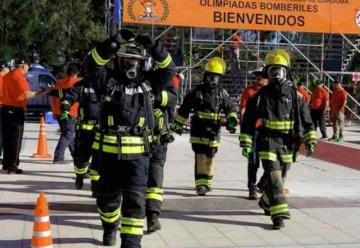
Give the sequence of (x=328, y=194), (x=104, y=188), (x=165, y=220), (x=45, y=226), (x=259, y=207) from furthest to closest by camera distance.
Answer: (x=328, y=194)
(x=259, y=207)
(x=165, y=220)
(x=104, y=188)
(x=45, y=226)

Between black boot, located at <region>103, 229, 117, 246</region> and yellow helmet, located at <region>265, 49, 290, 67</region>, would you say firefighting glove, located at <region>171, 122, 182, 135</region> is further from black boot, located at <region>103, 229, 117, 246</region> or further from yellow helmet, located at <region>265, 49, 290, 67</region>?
black boot, located at <region>103, 229, 117, 246</region>

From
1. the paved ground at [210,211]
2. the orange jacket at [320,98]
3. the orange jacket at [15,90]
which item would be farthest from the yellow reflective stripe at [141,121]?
the orange jacket at [320,98]

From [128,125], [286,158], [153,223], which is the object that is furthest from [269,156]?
[128,125]

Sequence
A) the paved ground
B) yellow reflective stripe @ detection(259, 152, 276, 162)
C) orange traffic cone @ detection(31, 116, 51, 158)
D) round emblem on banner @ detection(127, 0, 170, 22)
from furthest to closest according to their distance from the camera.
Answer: round emblem on banner @ detection(127, 0, 170, 22), orange traffic cone @ detection(31, 116, 51, 158), yellow reflective stripe @ detection(259, 152, 276, 162), the paved ground

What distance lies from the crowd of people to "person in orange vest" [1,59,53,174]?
0.05 feet

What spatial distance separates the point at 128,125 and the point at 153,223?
1637 millimetres

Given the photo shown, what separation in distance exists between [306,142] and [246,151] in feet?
2.31

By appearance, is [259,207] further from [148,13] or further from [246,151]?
[148,13]

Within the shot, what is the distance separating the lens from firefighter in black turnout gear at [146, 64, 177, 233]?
6.02 m

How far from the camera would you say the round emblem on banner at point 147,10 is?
18.8m

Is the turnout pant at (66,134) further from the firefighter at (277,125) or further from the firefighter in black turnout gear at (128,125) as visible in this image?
the firefighter in black turnout gear at (128,125)

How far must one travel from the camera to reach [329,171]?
38.2ft

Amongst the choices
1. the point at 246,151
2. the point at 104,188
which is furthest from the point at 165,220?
the point at 104,188

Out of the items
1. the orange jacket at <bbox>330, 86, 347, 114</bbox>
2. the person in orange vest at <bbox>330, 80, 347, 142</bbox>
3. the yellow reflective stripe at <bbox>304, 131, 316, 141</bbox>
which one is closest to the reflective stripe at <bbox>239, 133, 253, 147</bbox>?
the yellow reflective stripe at <bbox>304, 131, 316, 141</bbox>
